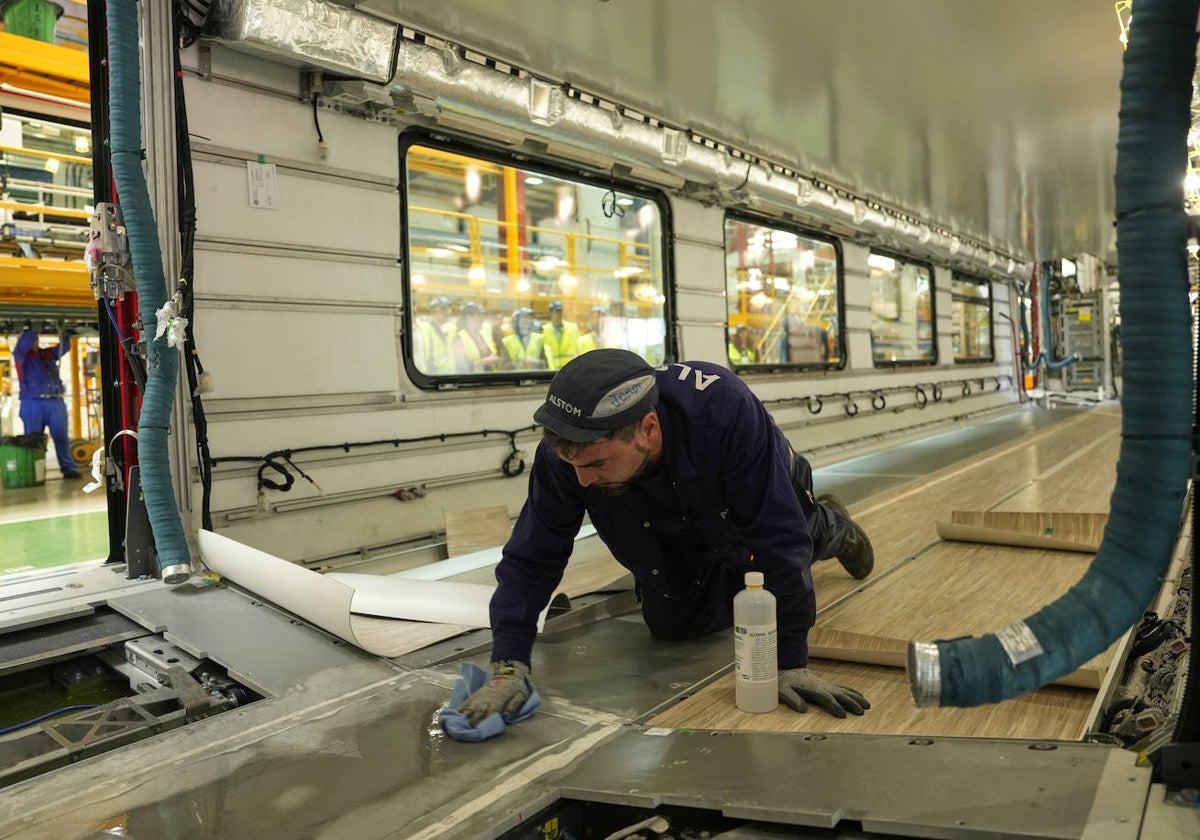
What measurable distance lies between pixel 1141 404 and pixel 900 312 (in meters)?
10.6

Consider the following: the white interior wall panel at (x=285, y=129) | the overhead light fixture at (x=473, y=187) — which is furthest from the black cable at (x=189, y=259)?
the overhead light fixture at (x=473, y=187)

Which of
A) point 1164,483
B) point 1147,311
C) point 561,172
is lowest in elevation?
point 1164,483

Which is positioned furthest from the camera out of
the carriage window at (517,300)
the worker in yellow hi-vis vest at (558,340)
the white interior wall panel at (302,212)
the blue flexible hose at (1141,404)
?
the worker in yellow hi-vis vest at (558,340)

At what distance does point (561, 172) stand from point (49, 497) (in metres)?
6.80

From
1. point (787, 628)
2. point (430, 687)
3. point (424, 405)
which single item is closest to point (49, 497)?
point (424, 405)

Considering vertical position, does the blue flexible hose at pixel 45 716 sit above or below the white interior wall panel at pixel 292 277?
below

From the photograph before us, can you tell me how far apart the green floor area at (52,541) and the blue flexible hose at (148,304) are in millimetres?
1846

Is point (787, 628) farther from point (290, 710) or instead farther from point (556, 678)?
point (290, 710)

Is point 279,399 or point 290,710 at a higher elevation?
point 279,399

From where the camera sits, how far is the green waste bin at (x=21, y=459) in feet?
32.2

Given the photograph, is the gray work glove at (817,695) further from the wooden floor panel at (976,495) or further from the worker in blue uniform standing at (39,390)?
the worker in blue uniform standing at (39,390)

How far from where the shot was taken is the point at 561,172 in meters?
5.61

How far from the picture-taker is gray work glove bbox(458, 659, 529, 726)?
6.31ft

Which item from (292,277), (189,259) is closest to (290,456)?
(292,277)
